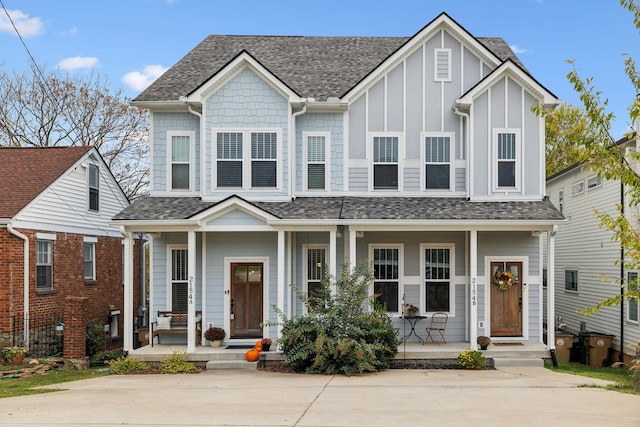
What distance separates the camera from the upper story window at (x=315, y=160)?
16016mm

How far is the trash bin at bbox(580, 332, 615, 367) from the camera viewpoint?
1834 cm

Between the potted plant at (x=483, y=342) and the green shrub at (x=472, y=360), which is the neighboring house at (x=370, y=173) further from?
the green shrub at (x=472, y=360)

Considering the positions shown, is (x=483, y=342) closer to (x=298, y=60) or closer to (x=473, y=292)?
(x=473, y=292)

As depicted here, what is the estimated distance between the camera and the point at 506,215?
576 inches

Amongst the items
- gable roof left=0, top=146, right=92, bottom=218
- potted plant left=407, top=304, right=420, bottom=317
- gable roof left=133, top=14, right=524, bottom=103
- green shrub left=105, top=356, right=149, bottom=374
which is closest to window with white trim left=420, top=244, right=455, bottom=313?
potted plant left=407, top=304, right=420, bottom=317

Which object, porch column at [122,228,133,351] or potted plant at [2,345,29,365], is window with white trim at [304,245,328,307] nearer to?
porch column at [122,228,133,351]

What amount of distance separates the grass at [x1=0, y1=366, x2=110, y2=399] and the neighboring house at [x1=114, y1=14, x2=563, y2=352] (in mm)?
2624

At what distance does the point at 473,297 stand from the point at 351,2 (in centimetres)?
1038

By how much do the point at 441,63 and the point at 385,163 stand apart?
10.3ft

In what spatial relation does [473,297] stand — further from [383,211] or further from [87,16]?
[87,16]

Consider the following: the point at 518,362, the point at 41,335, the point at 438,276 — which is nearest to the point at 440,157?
the point at 438,276

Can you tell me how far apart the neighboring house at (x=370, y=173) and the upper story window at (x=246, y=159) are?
0.03 meters

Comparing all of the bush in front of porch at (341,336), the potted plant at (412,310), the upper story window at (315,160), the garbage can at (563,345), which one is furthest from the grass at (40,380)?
the garbage can at (563,345)

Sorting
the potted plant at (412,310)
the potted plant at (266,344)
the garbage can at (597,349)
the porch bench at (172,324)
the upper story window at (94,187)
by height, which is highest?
the upper story window at (94,187)
